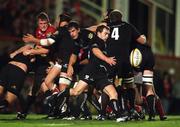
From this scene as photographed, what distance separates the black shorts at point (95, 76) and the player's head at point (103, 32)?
585mm

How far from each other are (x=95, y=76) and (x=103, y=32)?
84cm

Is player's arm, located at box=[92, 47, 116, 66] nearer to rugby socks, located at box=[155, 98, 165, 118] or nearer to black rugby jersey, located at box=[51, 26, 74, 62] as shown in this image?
black rugby jersey, located at box=[51, 26, 74, 62]

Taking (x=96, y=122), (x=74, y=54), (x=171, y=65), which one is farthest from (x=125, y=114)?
(x=171, y=65)

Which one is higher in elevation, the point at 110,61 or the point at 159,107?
the point at 110,61

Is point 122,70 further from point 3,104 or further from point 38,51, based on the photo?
point 3,104

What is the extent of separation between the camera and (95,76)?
15.3 m

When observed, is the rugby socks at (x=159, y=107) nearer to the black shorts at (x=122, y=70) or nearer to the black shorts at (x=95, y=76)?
the black shorts at (x=122, y=70)

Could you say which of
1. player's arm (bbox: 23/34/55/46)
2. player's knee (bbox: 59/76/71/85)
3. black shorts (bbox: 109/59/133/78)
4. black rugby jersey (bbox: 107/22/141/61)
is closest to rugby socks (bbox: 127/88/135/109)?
black shorts (bbox: 109/59/133/78)

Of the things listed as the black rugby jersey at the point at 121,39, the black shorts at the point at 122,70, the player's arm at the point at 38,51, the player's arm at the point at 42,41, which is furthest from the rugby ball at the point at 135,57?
the player's arm at the point at 38,51

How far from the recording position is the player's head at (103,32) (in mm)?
15293

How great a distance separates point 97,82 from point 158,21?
56.1ft

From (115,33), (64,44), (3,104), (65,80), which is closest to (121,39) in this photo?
(115,33)

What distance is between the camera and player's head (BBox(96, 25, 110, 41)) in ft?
50.2

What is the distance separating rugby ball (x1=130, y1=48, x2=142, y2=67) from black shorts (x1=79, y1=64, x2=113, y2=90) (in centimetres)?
73
